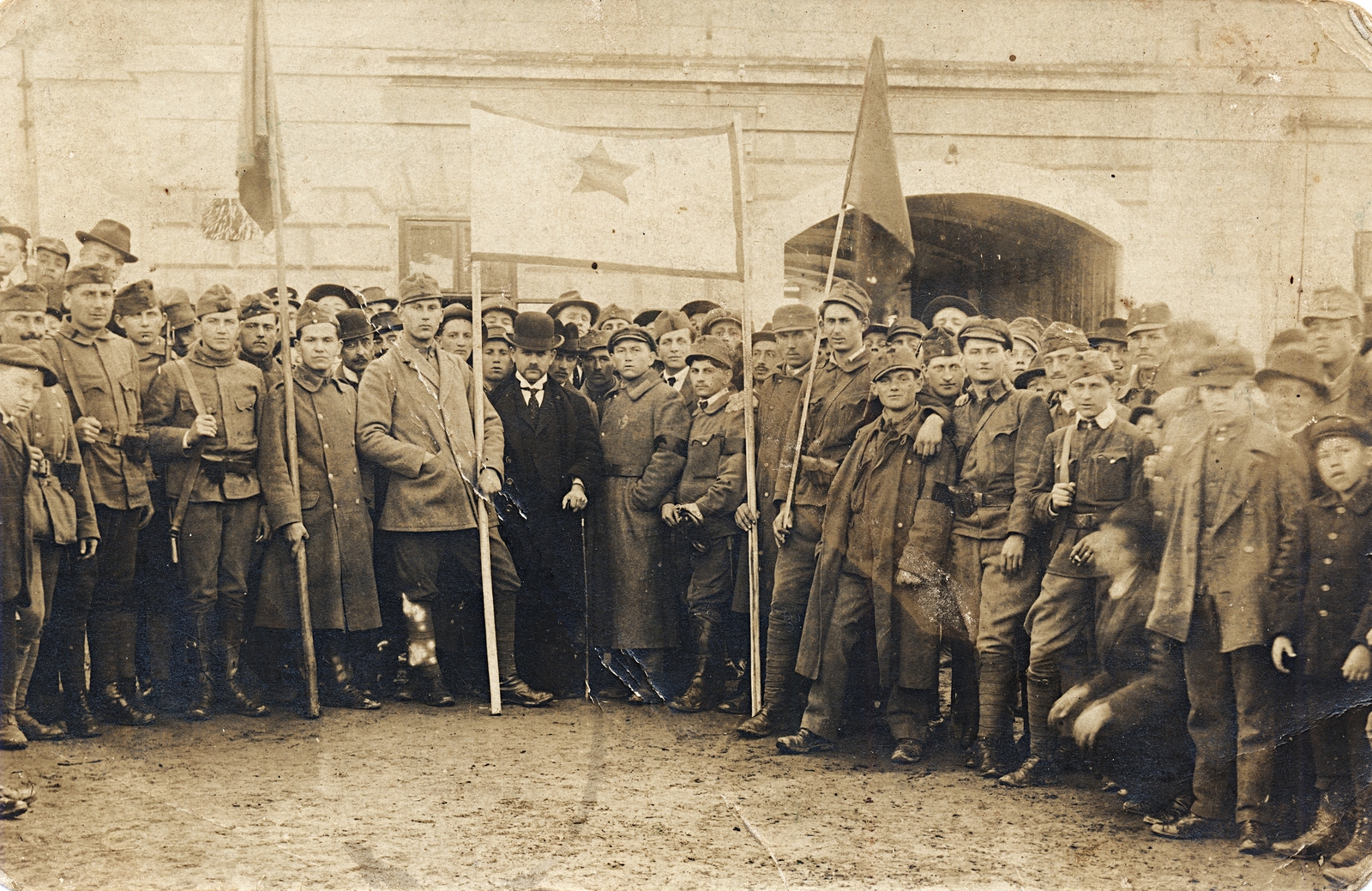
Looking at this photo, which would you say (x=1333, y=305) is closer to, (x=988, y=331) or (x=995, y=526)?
(x=988, y=331)

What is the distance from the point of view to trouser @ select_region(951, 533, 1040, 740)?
3.68 m

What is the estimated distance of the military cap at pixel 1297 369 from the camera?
363 cm

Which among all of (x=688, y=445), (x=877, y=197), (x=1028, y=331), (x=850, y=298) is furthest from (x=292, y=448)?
(x=1028, y=331)

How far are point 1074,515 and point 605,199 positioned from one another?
2.03 m

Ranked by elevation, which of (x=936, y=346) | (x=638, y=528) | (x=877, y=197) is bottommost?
(x=638, y=528)

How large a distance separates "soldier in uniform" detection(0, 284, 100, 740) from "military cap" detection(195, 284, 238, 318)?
0.55 m

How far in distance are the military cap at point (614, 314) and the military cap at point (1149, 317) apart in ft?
6.12

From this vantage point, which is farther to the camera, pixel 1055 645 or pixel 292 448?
pixel 292 448

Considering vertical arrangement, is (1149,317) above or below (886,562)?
above

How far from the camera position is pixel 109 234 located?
3.76 metres

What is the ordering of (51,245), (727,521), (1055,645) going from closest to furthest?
(1055,645)
(51,245)
(727,521)

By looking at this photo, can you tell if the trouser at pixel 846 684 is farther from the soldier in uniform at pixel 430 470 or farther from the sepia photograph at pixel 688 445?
the soldier in uniform at pixel 430 470

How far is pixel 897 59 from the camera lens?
383 cm

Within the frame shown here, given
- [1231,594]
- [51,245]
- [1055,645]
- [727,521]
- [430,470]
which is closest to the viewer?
[1231,594]
